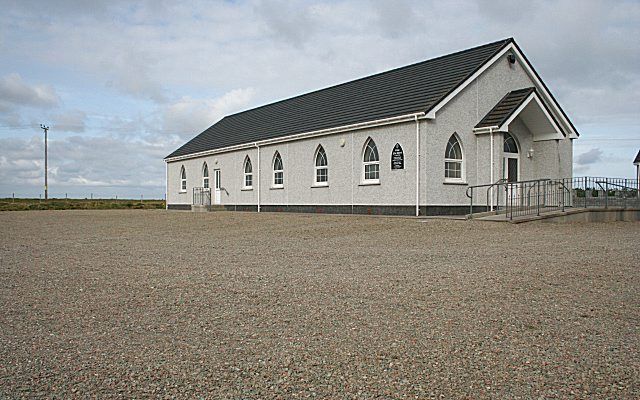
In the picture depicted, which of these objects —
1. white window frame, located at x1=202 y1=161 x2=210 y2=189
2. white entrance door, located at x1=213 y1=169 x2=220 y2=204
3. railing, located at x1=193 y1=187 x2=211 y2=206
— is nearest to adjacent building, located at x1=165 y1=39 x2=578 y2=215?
white entrance door, located at x1=213 y1=169 x2=220 y2=204

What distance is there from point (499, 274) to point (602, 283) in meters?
1.31

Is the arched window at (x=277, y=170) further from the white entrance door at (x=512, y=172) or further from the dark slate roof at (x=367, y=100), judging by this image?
the white entrance door at (x=512, y=172)

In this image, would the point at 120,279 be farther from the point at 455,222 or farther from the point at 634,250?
the point at 455,222

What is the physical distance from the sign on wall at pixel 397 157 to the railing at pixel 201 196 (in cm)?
1541

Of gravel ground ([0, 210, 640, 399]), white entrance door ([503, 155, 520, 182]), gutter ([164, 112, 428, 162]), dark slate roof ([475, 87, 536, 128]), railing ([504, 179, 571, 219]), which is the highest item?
dark slate roof ([475, 87, 536, 128])

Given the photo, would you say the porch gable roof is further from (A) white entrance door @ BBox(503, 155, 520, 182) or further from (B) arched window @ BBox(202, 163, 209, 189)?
(B) arched window @ BBox(202, 163, 209, 189)

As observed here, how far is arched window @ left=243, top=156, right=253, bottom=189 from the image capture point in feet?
103

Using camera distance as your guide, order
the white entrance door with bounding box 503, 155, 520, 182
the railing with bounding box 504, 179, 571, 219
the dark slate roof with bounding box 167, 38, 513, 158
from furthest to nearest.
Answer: the white entrance door with bounding box 503, 155, 520, 182, the dark slate roof with bounding box 167, 38, 513, 158, the railing with bounding box 504, 179, 571, 219

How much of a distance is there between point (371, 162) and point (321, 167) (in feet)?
11.0

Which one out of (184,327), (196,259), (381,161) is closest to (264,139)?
(381,161)

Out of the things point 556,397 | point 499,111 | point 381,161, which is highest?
point 499,111

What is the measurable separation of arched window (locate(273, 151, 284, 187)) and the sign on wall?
27.0 feet

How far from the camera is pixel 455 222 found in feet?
58.7

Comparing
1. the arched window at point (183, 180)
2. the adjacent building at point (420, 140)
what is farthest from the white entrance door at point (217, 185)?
the arched window at point (183, 180)
